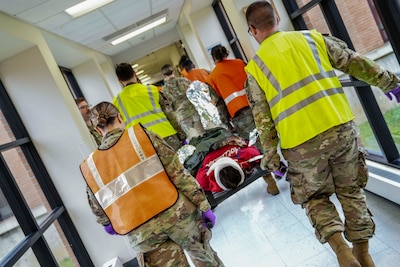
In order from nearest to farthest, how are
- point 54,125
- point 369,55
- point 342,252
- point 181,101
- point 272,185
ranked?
point 342,252
point 369,55
point 54,125
point 272,185
point 181,101

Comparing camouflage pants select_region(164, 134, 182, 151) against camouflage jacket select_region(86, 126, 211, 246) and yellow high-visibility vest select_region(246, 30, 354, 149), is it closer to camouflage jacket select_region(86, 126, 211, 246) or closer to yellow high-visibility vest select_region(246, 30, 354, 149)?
camouflage jacket select_region(86, 126, 211, 246)

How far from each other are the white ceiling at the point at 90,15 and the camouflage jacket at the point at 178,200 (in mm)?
2048

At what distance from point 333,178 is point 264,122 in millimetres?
519

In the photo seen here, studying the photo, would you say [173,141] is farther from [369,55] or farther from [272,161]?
[369,55]

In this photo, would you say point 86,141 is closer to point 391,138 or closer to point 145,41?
point 391,138

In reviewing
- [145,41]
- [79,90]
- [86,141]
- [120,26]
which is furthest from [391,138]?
[145,41]

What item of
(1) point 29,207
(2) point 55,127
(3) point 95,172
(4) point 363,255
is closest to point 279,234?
(4) point 363,255

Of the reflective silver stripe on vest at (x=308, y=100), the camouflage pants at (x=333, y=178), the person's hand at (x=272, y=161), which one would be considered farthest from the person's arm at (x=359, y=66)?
the person's hand at (x=272, y=161)

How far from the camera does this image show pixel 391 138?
2678mm

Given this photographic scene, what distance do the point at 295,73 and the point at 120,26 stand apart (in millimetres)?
4715

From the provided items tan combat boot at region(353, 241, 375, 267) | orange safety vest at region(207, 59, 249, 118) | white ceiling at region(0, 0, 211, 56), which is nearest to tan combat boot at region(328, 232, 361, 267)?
tan combat boot at region(353, 241, 375, 267)

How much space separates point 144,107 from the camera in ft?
12.0

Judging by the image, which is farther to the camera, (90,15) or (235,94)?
(90,15)

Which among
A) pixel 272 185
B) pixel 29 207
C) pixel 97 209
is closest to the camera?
pixel 97 209
